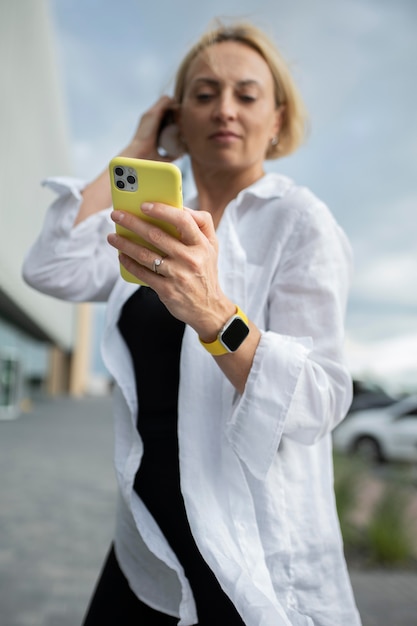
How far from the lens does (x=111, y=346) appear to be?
1.57m

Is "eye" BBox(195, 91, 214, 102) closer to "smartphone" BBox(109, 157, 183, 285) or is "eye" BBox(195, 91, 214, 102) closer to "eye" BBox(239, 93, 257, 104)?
"eye" BBox(239, 93, 257, 104)

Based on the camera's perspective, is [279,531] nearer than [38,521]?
Yes

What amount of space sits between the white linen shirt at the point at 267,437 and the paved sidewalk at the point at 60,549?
2908mm

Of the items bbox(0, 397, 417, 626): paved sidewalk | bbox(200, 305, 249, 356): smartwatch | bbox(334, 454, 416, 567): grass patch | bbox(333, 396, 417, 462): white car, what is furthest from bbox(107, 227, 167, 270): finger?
bbox(333, 396, 417, 462): white car

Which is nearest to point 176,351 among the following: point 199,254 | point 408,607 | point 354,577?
point 199,254

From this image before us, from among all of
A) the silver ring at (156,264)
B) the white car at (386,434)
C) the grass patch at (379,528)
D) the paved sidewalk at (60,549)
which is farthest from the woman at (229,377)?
the white car at (386,434)

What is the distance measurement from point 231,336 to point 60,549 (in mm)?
4780

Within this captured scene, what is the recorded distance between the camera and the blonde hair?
1671mm

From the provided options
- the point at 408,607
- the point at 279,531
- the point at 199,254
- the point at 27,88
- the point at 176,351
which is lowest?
the point at 408,607

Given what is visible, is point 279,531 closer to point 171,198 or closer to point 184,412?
point 184,412

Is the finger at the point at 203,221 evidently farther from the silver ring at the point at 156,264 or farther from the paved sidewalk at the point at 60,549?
the paved sidewalk at the point at 60,549

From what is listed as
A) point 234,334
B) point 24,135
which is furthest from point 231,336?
point 24,135

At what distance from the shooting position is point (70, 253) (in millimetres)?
1754

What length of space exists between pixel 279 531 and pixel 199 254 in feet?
1.99
